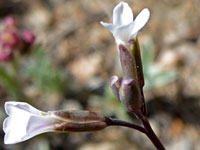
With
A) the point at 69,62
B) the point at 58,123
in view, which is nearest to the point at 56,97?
the point at 69,62

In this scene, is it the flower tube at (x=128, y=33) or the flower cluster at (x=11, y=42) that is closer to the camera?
the flower tube at (x=128, y=33)

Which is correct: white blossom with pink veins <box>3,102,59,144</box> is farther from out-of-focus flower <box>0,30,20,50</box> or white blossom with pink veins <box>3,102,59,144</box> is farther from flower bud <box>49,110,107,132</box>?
out-of-focus flower <box>0,30,20,50</box>

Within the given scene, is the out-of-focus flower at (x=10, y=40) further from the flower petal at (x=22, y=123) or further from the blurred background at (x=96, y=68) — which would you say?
the flower petal at (x=22, y=123)

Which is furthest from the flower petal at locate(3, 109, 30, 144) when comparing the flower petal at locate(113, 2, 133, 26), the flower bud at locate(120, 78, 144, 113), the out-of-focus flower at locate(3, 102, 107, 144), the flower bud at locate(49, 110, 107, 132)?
the flower petal at locate(113, 2, 133, 26)

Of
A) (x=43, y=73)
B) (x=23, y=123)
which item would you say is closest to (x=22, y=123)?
(x=23, y=123)

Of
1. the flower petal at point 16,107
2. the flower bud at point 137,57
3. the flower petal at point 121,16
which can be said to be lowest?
the flower petal at point 16,107

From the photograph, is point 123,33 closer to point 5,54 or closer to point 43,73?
point 5,54

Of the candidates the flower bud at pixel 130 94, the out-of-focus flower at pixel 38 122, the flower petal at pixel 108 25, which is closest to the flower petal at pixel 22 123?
the out-of-focus flower at pixel 38 122
